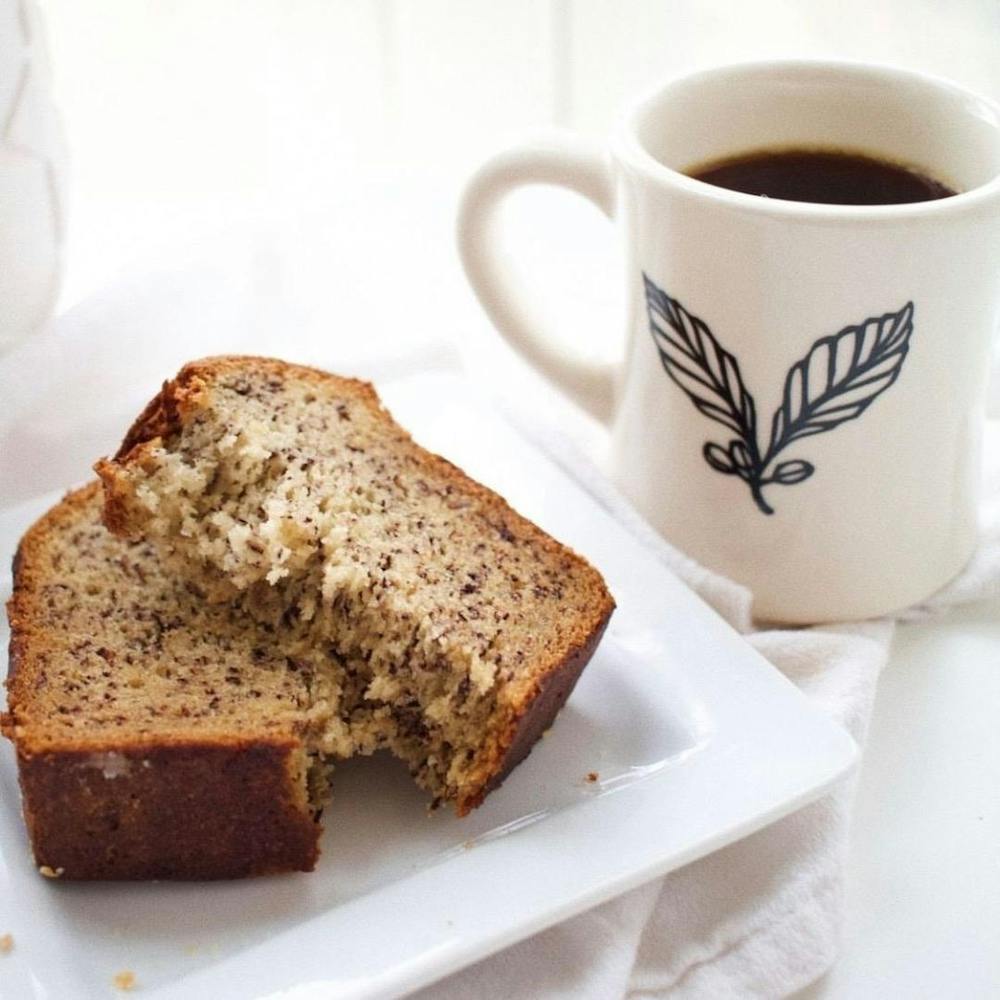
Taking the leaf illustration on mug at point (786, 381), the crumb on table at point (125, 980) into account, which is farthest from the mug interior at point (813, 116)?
the crumb on table at point (125, 980)

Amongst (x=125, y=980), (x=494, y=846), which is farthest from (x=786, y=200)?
(x=125, y=980)

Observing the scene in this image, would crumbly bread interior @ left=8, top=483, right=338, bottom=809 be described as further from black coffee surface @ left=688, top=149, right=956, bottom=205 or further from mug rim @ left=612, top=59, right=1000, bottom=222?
black coffee surface @ left=688, top=149, right=956, bottom=205

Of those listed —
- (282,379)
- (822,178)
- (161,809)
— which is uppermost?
(822,178)

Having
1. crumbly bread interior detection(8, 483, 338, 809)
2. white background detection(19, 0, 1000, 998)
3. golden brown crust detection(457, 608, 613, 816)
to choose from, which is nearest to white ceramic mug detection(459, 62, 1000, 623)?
white background detection(19, 0, 1000, 998)

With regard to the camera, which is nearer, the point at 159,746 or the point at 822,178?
the point at 159,746

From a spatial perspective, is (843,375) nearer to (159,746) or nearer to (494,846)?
(494,846)
